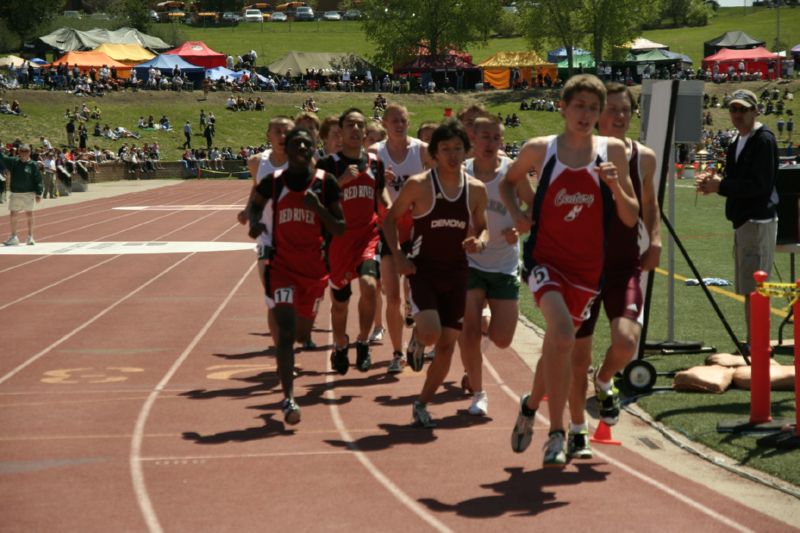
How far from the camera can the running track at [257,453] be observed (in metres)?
6.27

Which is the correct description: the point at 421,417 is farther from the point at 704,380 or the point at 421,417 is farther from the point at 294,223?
the point at 704,380

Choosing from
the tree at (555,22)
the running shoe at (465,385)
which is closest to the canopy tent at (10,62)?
the tree at (555,22)

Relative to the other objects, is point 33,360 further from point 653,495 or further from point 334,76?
point 334,76

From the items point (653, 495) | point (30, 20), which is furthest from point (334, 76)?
point (653, 495)

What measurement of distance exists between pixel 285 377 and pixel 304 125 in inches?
119

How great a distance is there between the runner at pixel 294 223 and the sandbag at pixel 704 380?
9.70ft

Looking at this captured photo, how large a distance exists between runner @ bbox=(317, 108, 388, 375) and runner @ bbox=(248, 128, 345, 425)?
1472 mm

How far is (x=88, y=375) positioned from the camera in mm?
10789

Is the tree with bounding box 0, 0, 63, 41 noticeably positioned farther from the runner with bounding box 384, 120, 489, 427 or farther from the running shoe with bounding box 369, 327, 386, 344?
the runner with bounding box 384, 120, 489, 427

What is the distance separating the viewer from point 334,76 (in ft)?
277

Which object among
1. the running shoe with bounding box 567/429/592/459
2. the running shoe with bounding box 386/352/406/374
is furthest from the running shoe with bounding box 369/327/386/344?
the running shoe with bounding box 567/429/592/459

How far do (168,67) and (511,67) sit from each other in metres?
26.2

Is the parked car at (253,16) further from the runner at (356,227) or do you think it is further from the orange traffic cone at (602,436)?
the orange traffic cone at (602,436)

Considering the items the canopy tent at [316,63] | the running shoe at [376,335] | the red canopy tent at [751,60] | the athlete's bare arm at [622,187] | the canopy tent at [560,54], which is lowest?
the running shoe at [376,335]
